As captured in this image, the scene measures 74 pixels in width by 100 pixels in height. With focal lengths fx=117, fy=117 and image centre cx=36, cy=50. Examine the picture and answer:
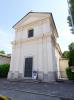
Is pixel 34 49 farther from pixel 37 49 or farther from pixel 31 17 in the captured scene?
pixel 31 17

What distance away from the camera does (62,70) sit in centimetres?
2244

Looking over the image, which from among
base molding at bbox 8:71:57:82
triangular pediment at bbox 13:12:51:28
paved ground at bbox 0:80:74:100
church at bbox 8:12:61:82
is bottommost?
paved ground at bbox 0:80:74:100

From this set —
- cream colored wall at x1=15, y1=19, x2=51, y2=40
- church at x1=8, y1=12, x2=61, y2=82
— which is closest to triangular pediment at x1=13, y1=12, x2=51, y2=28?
church at x1=8, y1=12, x2=61, y2=82

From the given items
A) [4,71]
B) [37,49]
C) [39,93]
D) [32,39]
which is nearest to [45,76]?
[37,49]

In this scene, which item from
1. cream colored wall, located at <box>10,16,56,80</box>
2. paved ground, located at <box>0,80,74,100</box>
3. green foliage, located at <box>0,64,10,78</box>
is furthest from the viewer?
green foliage, located at <box>0,64,10,78</box>

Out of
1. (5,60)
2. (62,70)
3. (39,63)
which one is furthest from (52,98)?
(5,60)

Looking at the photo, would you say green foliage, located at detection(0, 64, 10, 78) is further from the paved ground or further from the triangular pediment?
the paved ground

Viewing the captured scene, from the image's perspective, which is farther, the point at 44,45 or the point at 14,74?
the point at 14,74

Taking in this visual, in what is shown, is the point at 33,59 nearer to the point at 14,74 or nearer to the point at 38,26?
the point at 14,74

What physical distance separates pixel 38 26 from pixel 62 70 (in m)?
10.1

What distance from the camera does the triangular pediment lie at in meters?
17.4

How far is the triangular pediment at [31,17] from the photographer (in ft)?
57.1

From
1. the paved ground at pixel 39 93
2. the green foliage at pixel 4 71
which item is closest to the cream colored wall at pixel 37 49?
the green foliage at pixel 4 71

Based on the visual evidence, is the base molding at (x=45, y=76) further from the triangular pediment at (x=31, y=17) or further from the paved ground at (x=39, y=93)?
the triangular pediment at (x=31, y=17)
